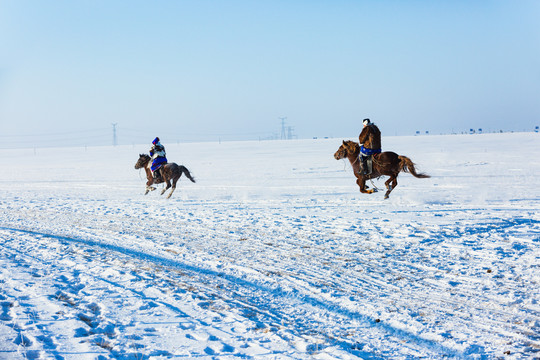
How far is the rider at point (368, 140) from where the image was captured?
1327 cm

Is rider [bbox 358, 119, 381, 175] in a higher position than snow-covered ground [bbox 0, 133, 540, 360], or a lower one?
higher

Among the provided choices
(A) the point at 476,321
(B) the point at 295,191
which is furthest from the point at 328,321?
(B) the point at 295,191

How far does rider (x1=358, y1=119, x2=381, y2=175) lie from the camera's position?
13.3 m

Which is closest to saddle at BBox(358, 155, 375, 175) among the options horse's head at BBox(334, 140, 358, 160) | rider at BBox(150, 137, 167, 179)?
horse's head at BBox(334, 140, 358, 160)

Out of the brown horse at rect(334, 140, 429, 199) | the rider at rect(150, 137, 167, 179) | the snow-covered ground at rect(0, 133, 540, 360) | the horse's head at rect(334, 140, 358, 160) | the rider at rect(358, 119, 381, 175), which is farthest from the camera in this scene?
the rider at rect(150, 137, 167, 179)

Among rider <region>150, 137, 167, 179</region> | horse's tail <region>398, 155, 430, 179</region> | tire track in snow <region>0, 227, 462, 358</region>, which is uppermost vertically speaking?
rider <region>150, 137, 167, 179</region>

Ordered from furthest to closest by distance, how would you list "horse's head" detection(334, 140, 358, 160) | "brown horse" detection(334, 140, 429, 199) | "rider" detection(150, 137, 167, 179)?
"rider" detection(150, 137, 167, 179)
"horse's head" detection(334, 140, 358, 160)
"brown horse" detection(334, 140, 429, 199)

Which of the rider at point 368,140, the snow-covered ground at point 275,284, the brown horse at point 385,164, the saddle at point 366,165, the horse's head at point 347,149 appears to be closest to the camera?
the snow-covered ground at point 275,284

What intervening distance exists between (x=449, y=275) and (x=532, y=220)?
474cm

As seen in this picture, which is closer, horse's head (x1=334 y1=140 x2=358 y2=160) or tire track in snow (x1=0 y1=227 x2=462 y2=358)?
tire track in snow (x1=0 y1=227 x2=462 y2=358)

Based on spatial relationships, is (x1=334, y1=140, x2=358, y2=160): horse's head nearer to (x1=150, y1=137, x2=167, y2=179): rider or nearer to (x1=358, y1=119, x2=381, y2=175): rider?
(x1=358, y1=119, x2=381, y2=175): rider

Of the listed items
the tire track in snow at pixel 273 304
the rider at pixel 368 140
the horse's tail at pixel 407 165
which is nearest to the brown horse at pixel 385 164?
the horse's tail at pixel 407 165

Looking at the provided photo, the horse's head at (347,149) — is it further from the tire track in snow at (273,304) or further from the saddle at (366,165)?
the tire track in snow at (273,304)

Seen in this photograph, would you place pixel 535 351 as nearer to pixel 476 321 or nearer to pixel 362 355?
pixel 476 321
